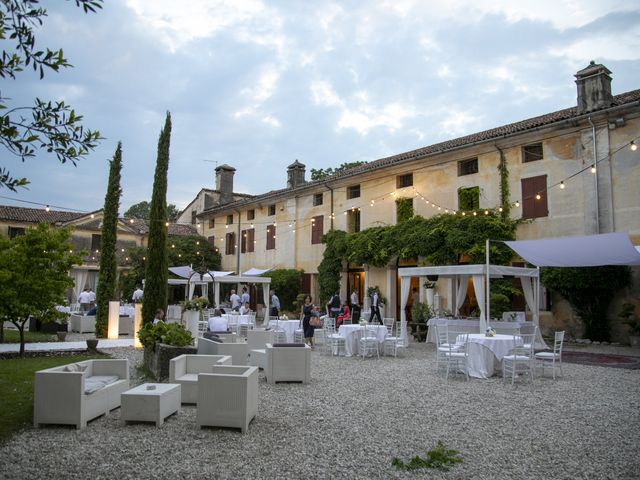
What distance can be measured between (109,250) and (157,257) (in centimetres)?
304

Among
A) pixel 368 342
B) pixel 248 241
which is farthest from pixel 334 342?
pixel 248 241

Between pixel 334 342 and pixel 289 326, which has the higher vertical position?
pixel 289 326

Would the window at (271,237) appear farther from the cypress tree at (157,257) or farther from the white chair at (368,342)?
the white chair at (368,342)

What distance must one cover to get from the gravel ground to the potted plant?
247 inches

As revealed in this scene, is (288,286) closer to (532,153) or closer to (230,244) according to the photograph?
(230,244)

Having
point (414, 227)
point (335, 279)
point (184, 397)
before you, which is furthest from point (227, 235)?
point (184, 397)

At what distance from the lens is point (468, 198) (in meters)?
16.6

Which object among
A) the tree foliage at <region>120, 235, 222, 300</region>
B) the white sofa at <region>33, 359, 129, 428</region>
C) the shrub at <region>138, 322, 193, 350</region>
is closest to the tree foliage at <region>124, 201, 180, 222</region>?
the tree foliage at <region>120, 235, 222, 300</region>

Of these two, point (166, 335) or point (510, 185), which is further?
point (510, 185)

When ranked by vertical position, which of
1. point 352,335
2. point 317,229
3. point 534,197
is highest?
point 534,197

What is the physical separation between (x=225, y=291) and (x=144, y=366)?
19.6m

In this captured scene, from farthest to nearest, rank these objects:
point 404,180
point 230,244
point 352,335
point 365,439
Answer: point 230,244 < point 404,180 < point 352,335 < point 365,439

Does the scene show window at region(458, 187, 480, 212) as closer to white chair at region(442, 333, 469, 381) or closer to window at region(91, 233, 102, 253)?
white chair at region(442, 333, 469, 381)

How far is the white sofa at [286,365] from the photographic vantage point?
7.52m
